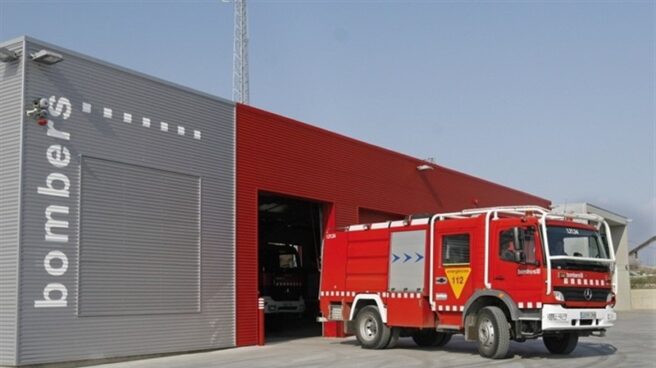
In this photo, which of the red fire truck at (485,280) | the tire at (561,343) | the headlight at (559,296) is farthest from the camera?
the tire at (561,343)

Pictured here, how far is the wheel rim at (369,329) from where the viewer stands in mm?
18344

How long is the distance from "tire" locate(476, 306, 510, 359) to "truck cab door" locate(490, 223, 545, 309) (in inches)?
18.8

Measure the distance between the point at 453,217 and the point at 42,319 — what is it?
8.77 meters

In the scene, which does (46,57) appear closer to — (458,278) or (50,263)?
(50,263)

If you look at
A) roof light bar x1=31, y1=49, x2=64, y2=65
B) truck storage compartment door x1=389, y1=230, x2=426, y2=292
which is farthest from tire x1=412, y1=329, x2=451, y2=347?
roof light bar x1=31, y1=49, x2=64, y2=65

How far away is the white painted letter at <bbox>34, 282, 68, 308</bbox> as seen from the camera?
47.3 ft

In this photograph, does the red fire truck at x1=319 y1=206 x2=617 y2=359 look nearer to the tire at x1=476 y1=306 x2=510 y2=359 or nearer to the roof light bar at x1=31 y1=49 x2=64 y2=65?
the tire at x1=476 y1=306 x2=510 y2=359

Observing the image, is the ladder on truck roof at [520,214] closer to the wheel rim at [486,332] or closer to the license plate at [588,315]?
the wheel rim at [486,332]

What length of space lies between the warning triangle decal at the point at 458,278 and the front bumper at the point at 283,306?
1010cm

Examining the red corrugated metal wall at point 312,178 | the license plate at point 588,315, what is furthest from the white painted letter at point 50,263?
the license plate at point 588,315

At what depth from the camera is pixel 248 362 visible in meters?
15.5

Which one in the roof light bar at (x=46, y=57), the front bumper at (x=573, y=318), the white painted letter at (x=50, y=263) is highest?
the roof light bar at (x=46, y=57)

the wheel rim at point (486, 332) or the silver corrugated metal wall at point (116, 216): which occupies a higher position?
the silver corrugated metal wall at point (116, 216)

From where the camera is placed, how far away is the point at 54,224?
1486 cm
